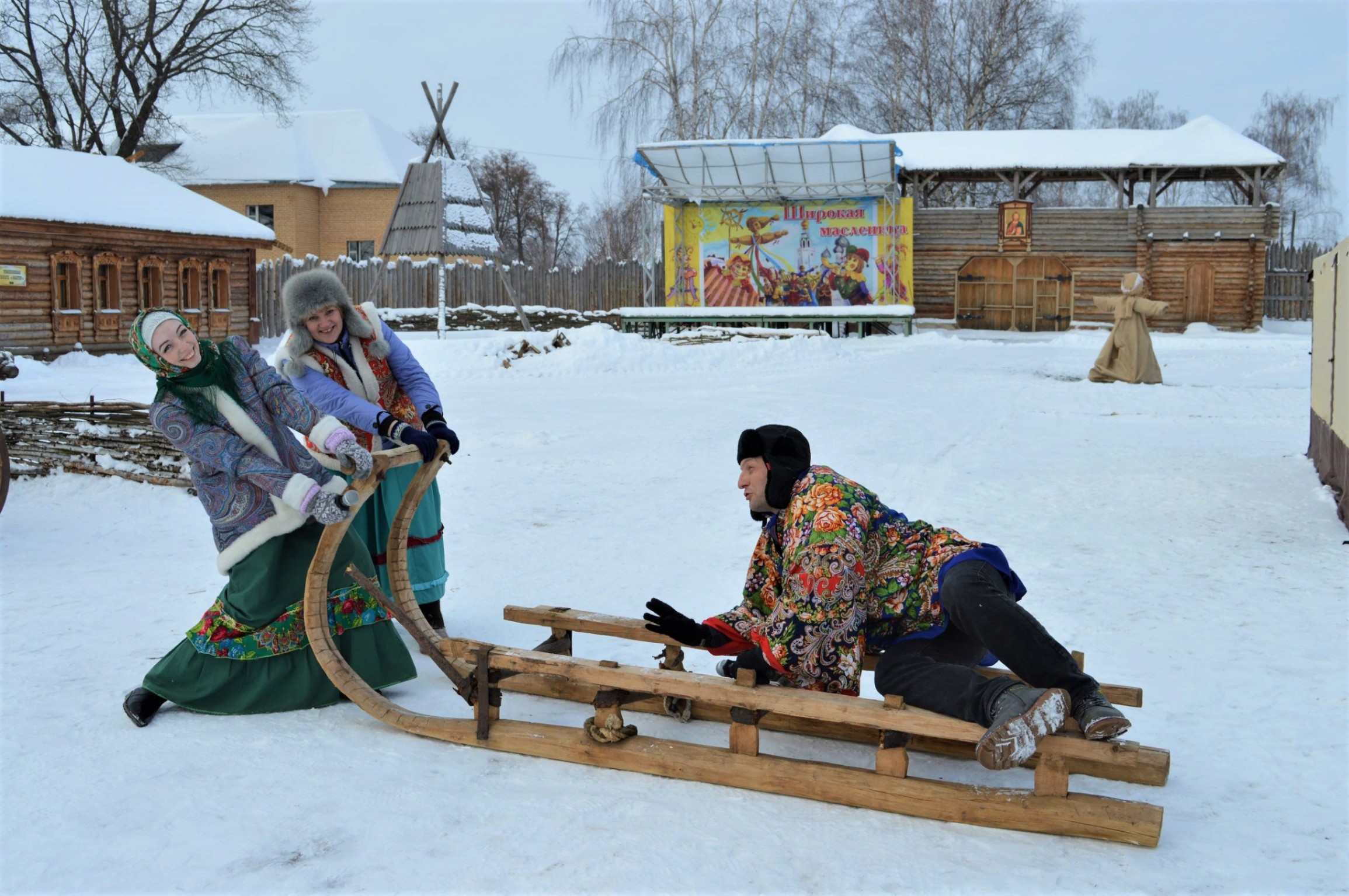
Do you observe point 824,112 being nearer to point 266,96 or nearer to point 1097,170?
point 1097,170

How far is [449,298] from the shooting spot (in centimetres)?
2738

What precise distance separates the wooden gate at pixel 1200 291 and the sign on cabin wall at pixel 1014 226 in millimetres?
4175

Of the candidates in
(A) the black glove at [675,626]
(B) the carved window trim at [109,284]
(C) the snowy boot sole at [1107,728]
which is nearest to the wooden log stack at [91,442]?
(A) the black glove at [675,626]

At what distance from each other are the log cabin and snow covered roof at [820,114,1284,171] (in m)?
14.9

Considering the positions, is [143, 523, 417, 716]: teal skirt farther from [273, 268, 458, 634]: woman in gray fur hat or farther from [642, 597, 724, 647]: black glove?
[642, 597, 724, 647]: black glove

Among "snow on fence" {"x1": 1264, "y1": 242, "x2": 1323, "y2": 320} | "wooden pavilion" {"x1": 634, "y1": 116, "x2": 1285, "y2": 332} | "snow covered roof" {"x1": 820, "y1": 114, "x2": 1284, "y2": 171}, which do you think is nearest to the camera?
"snow covered roof" {"x1": 820, "y1": 114, "x2": 1284, "y2": 171}

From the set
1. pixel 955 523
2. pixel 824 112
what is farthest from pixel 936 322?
pixel 955 523

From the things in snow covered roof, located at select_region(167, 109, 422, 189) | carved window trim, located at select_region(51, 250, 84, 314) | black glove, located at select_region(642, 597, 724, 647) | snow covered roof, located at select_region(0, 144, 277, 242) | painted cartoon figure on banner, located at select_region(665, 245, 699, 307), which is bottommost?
black glove, located at select_region(642, 597, 724, 647)

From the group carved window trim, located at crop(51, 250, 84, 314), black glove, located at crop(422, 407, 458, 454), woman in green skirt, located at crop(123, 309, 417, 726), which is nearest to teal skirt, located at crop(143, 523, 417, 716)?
woman in green skirt, located at crop(123, 309, 417, 726)

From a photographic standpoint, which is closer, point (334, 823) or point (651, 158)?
point (334, 823)

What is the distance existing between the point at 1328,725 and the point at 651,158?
22.2 m

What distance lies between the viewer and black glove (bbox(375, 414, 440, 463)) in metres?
3.81

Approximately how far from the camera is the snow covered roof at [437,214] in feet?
74.6

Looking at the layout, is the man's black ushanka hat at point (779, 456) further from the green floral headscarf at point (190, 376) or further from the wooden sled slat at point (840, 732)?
the green floral headscarf at point (190, 376)
